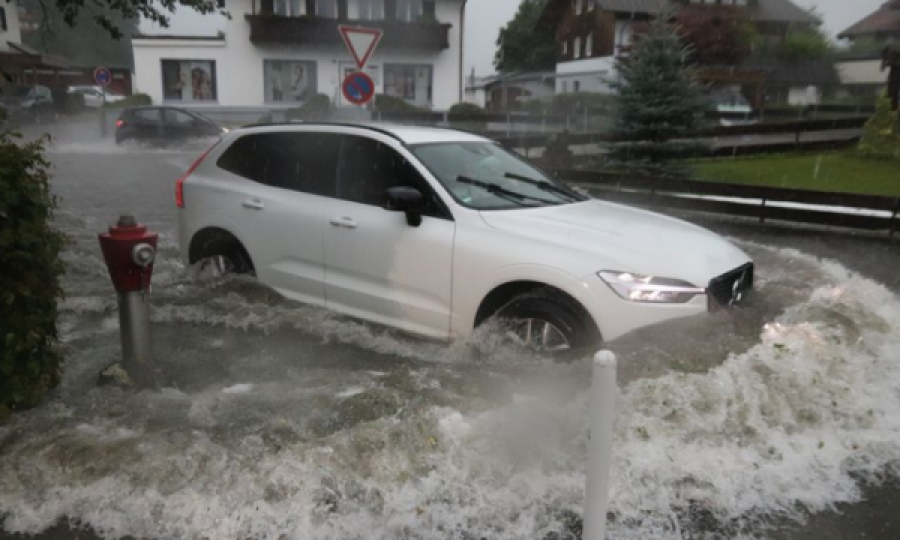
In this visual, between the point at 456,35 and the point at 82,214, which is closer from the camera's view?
the point at 82,214

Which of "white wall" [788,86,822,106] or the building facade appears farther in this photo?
"white wall" [788,86,822,106]

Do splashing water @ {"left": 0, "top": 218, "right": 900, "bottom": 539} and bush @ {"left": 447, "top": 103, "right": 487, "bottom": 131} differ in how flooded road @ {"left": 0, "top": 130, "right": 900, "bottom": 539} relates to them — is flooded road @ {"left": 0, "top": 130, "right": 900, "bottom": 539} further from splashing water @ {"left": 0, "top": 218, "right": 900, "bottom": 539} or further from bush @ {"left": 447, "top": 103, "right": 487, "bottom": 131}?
bush @ {"left": 447, "top": 103, "right": 487, "bottom": 131}

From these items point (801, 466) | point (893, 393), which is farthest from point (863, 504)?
point (893, 393)

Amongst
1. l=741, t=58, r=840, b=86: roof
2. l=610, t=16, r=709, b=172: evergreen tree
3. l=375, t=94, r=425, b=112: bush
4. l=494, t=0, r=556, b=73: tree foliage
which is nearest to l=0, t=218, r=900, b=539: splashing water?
l=610, t=16, r=709, b=172: evergreen tree

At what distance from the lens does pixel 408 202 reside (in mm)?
5023

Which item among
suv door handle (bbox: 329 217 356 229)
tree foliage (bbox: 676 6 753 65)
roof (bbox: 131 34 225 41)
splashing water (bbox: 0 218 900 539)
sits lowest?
splashing water (bbox: 0 218 900 539)

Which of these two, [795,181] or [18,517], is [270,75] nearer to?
[795,181]

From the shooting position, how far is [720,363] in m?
4.37

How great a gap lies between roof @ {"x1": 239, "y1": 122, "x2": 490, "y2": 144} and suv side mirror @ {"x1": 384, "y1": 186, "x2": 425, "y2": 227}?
2.01 feet

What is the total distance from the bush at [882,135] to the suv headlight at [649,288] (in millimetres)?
17276

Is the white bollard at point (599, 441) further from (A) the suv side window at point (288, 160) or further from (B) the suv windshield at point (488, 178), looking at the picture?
(A) the suv side window at point (288, 160)

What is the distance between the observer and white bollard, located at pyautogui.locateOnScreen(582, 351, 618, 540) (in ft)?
8.52

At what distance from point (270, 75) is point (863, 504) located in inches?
1363

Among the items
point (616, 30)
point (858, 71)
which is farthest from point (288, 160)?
point (858, 71)
